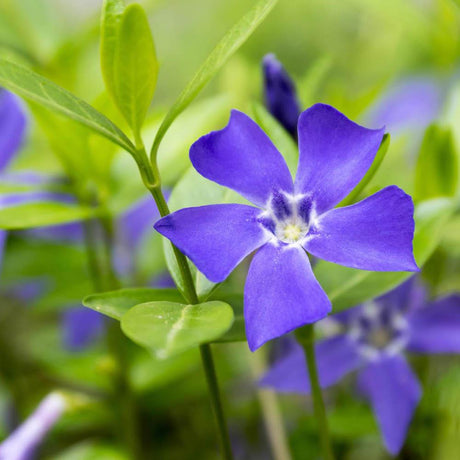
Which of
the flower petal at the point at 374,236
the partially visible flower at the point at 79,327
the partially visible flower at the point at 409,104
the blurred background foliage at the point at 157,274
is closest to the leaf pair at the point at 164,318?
the flower petal at the point at 374,236

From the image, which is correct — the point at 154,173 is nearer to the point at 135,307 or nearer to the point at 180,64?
the point at 135,307

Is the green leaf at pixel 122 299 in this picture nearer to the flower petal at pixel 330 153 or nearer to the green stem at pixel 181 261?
the green stem at pixel 181 261

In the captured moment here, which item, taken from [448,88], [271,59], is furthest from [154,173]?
[448,88]

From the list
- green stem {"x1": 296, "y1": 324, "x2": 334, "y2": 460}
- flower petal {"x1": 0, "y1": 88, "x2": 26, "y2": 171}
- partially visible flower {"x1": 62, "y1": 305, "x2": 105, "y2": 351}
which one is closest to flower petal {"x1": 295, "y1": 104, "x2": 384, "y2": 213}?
green stem {"x1": 296, "y1": 324, "x2": 334, "y2": 460}

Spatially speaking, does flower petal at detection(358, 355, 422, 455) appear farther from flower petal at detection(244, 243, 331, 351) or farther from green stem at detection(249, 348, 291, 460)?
flower petal at detection(244, 243, 331, 351)

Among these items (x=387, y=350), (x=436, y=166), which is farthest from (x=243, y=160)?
(x=387, y=350)

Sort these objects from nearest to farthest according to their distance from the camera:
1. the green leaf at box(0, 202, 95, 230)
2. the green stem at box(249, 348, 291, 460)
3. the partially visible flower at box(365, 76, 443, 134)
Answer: the green leaf at box(0, 202, 95, 230)
the green stem at box(249, 348, 291, 460)
the partially visible flower at box(365, 76, 443, 134)

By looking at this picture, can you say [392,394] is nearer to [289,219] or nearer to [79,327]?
[289,219]
